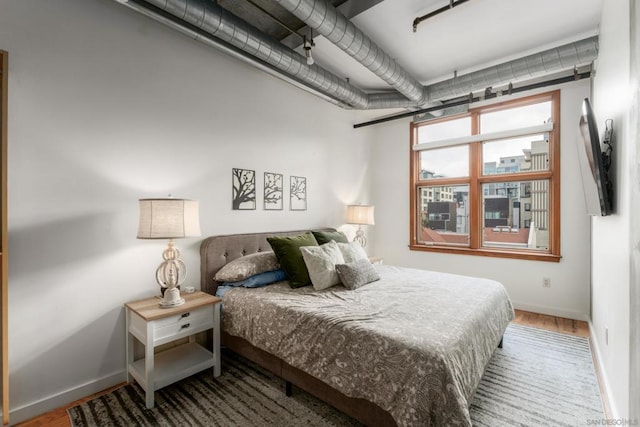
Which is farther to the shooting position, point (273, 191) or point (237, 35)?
point (273, 191)

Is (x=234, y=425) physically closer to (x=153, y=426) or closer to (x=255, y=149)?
(x=153, y=426)

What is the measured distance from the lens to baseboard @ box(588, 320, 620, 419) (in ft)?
5.85

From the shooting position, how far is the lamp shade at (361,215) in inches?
171

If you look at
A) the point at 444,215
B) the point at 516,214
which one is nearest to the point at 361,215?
the point at 444,215

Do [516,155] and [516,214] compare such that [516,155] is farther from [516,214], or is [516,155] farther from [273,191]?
[273,191]

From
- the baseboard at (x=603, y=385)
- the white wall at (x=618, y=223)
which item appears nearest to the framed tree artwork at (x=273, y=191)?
the white wall at (x=618, y=223)

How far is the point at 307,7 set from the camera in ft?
6.70

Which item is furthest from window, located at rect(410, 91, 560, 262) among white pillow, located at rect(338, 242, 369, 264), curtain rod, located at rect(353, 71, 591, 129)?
white pillow, located at rect(338, 242, 369, 264)

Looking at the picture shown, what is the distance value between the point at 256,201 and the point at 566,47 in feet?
11.2

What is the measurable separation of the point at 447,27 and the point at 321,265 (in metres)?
2.52

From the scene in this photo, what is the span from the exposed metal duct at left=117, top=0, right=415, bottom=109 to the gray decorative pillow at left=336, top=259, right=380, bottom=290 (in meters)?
Result: 2.00

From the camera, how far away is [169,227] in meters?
2.05

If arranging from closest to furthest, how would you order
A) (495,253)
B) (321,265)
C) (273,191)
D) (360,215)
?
(321,265)
(273,191)
(495,253)
(360,215)

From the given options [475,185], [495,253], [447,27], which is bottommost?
[495,253]
